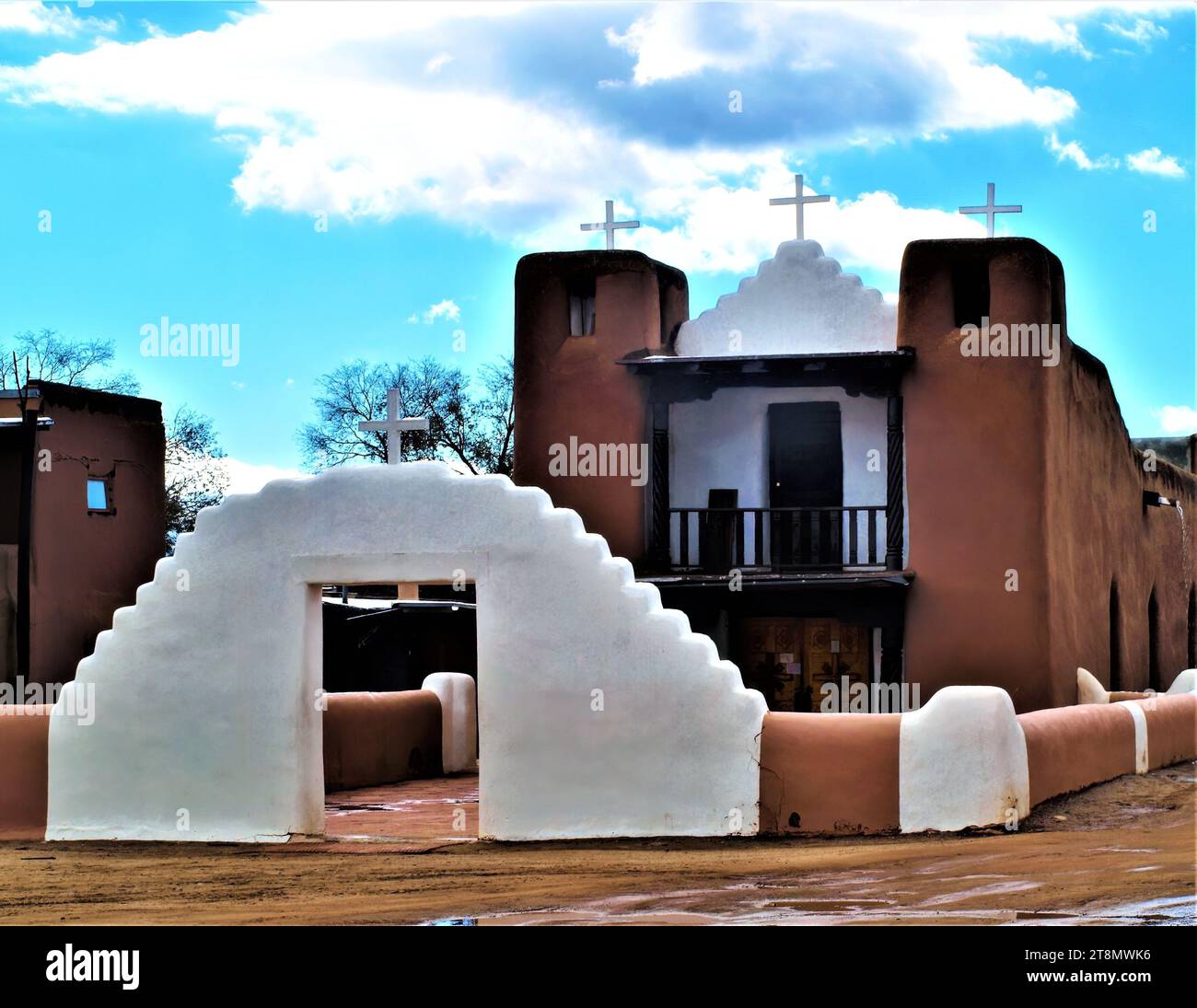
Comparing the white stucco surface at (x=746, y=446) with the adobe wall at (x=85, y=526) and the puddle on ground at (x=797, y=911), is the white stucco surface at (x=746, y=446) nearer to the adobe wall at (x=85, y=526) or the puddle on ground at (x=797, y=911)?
the adobe wall at (x=85, y=526)

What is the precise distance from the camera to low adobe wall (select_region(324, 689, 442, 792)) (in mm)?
20125

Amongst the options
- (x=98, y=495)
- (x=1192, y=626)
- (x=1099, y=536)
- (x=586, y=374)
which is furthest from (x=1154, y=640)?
(x=98, y=495)

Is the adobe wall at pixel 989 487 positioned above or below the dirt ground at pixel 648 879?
above

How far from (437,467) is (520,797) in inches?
120

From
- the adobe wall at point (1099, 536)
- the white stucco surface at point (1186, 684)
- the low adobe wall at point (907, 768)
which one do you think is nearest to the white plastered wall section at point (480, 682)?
the low adobe wall at point (907, 768)

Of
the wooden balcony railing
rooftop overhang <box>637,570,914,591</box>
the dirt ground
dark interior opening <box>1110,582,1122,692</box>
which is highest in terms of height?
the wooden balcony railing

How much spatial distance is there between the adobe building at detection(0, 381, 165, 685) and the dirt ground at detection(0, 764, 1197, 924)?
8738 mm

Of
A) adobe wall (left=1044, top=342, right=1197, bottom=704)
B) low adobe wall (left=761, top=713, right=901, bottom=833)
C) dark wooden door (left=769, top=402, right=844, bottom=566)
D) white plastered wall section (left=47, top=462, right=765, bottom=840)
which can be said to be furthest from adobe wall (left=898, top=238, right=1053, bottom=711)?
white plastered wall section (left=47, top=462, right=765, bottom=840)

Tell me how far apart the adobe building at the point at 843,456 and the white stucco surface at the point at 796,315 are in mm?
31

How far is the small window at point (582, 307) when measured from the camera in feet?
68.5

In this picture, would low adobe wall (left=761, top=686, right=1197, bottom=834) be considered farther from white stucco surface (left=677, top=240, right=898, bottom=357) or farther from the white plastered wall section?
white stucco surface (left=677, top=240, right=898, bottom=357)

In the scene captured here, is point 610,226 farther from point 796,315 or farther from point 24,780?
point 24,780

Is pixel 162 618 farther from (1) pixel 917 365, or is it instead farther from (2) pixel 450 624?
(2) pixel 450 624
